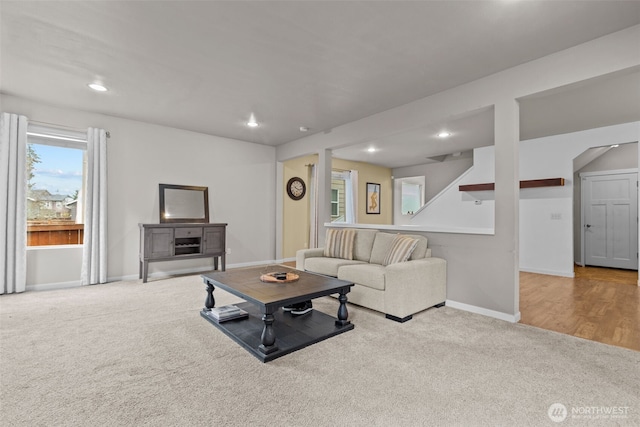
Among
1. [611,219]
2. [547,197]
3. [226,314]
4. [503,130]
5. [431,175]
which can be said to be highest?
[431,175]

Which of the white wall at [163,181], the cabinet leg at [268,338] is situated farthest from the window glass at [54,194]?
the cabinet leg at [268,338]

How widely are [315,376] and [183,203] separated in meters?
4.24

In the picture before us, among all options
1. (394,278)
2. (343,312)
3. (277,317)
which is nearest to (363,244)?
(394,278)

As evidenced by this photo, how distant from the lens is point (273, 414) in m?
A: 1.61

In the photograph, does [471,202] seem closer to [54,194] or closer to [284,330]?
[284,330]

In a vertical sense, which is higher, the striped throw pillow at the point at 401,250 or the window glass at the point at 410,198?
the window glass at the point at 410,198

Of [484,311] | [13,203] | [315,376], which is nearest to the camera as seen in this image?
[315,376]

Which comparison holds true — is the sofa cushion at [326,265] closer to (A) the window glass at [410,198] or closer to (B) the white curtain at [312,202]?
(B) the white curtain at [312,202]

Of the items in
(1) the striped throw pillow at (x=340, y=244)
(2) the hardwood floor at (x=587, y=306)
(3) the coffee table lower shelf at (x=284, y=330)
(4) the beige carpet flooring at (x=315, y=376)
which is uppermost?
(1) the striped throw pillow at (x=340, y=244)

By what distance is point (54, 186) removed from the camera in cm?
441

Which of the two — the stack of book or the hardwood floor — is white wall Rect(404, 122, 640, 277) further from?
the stack of book

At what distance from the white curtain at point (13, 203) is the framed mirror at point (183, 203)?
166 cm

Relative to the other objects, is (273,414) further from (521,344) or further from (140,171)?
(140,171)

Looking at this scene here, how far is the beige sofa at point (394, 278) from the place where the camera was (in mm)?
3031
